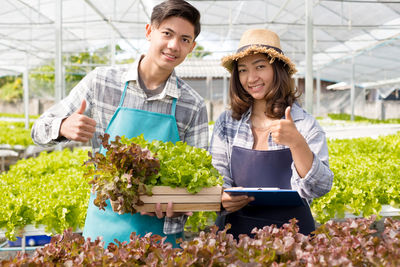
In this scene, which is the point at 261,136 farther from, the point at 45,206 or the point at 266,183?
the point at 45,206

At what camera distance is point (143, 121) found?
2.03 m

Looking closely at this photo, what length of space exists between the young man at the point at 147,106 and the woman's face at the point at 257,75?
29 centimetres

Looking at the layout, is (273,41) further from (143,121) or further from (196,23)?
(143,121)

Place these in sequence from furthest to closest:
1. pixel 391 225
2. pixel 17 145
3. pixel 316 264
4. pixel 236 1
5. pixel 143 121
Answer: pixel 236 1
pixel 17 145
pixel 143 121
pixel 391 225
pixel 316 264

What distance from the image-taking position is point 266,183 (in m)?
2.01

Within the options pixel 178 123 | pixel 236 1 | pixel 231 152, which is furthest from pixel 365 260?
pixel 236 1

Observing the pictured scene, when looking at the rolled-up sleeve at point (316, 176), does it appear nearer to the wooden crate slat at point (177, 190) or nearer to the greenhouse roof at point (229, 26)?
the wooden crate slat at point (177, 190)

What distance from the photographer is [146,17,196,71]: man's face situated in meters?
1.96

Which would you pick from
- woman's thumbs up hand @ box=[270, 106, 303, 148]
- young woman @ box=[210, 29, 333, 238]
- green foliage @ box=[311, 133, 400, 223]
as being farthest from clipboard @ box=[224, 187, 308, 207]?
green foliage @ box=[311, 133, 400, 223]

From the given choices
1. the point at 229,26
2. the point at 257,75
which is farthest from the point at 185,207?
the point at 229,26

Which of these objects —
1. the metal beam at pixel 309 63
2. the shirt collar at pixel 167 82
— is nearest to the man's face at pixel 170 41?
the shirt collar at pixel 167 82

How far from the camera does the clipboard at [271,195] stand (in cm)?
164

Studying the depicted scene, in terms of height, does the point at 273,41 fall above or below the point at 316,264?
above

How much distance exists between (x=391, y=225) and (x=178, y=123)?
1154 mm
